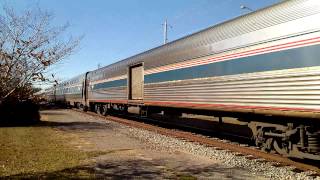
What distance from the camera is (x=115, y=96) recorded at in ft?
74.6

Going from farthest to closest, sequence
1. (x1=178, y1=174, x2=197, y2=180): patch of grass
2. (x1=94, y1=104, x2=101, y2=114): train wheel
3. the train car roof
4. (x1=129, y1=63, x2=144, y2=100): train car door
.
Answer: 1. (x1=94, y1=104, x2=101, y2=114): train wheel
2. (x1=129, y1=63, x2=144, y2=100): train car door
3. the train car roof
4. (x1=178, y1=174, x2=197, y2=180): patch of grass

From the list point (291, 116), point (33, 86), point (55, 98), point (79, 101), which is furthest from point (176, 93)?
point (55, 98)

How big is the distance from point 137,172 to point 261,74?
366 centimetres

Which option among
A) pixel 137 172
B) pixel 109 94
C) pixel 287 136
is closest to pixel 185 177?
pixel 137 172

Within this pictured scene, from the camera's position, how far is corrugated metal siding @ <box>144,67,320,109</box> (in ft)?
26.2

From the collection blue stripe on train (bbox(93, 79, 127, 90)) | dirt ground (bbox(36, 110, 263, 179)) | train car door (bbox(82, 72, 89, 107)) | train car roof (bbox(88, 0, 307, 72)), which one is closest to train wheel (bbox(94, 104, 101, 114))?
blue stripe on train (bbox(93, 79, 127, 90))

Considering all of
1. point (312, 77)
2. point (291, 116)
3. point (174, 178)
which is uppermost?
point (312, 77)

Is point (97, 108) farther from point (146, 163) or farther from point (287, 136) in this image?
point (287, 136)

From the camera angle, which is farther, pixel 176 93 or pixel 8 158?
pixel 176 93

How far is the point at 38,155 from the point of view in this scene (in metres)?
9.84

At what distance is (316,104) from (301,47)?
1232mm

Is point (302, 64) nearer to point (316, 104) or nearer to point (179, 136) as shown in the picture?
point (316, 104)

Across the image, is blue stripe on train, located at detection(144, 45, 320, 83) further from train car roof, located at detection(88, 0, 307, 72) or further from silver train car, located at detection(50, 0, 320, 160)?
train car roof, located at detection(88, 0, 307, 72)

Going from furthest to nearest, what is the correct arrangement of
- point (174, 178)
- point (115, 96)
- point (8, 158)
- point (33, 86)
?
point (115, 96) → point (33, 86) → point (8, 158) → point (174, 178)
